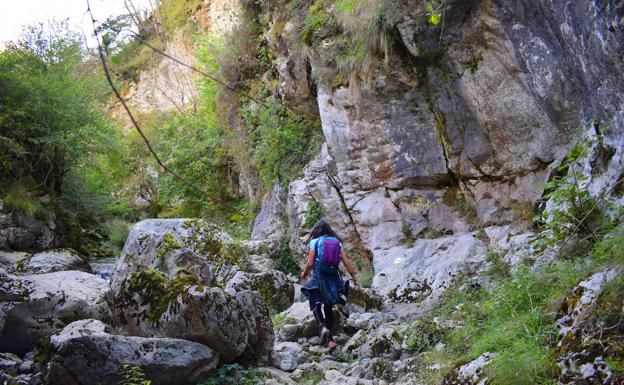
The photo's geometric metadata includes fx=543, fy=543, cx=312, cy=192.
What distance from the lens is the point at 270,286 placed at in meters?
8.82

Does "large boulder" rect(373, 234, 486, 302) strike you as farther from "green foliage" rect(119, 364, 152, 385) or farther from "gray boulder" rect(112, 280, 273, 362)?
"green foliage" rect(119, 364, 152, 385)

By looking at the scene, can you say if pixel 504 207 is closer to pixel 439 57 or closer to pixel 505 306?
pixel 439 57

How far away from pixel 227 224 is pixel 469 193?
912cm

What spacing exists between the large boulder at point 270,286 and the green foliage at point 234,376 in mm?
3035

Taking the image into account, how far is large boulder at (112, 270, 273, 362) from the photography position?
5125 mm

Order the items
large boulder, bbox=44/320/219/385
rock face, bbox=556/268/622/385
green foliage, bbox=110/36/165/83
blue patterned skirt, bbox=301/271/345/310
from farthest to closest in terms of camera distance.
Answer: green foliage, bbox=110/36/165/83 → blue patterned skirt, bbox=301/271/345/310 → large boulder, bbox=44/320/219/385 → rock face, bbox=556/268/622/385

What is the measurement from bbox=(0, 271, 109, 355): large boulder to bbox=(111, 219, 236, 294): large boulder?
2.48ft

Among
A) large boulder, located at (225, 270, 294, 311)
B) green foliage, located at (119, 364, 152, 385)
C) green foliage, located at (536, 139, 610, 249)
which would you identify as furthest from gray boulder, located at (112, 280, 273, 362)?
green foliage, located at (536, 139, 610, 249)

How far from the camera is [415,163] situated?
10.1 meters

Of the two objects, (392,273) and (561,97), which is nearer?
(561,97)

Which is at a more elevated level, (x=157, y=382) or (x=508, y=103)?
(x=508, y=103)

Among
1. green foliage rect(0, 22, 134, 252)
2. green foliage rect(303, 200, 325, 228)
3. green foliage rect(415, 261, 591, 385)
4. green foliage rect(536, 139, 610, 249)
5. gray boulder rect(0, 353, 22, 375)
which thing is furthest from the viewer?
green foliage rect(0, 22, 134, 252)

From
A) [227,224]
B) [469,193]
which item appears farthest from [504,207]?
[227,224]

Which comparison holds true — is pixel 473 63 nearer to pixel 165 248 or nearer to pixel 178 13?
pixel 165 248
